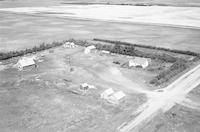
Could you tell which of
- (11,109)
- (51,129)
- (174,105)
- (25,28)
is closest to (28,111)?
(11,109)

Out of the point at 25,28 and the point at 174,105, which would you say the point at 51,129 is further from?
the point at 25,28

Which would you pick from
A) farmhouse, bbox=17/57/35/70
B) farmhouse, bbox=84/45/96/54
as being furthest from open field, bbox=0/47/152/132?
farmhouse, bbox=84/45/96/54

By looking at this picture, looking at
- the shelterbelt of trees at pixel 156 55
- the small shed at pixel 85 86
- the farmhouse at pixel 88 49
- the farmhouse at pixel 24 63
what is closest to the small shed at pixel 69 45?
the shelterbelt of trees at pixel 156 55

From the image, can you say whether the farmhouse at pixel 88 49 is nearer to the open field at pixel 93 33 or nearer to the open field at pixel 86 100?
the open field at pixel 86 100

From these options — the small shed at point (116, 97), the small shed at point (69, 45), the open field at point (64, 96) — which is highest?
the small shed at point (69, 45)

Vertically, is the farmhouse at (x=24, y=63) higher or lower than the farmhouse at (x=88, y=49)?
lower

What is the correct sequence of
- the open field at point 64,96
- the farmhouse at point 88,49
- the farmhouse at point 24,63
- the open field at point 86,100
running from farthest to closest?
the farmhouse at point 88,49
the farmhouse at point 24,63
the open field at point 64,96
the open field at point 86,100
